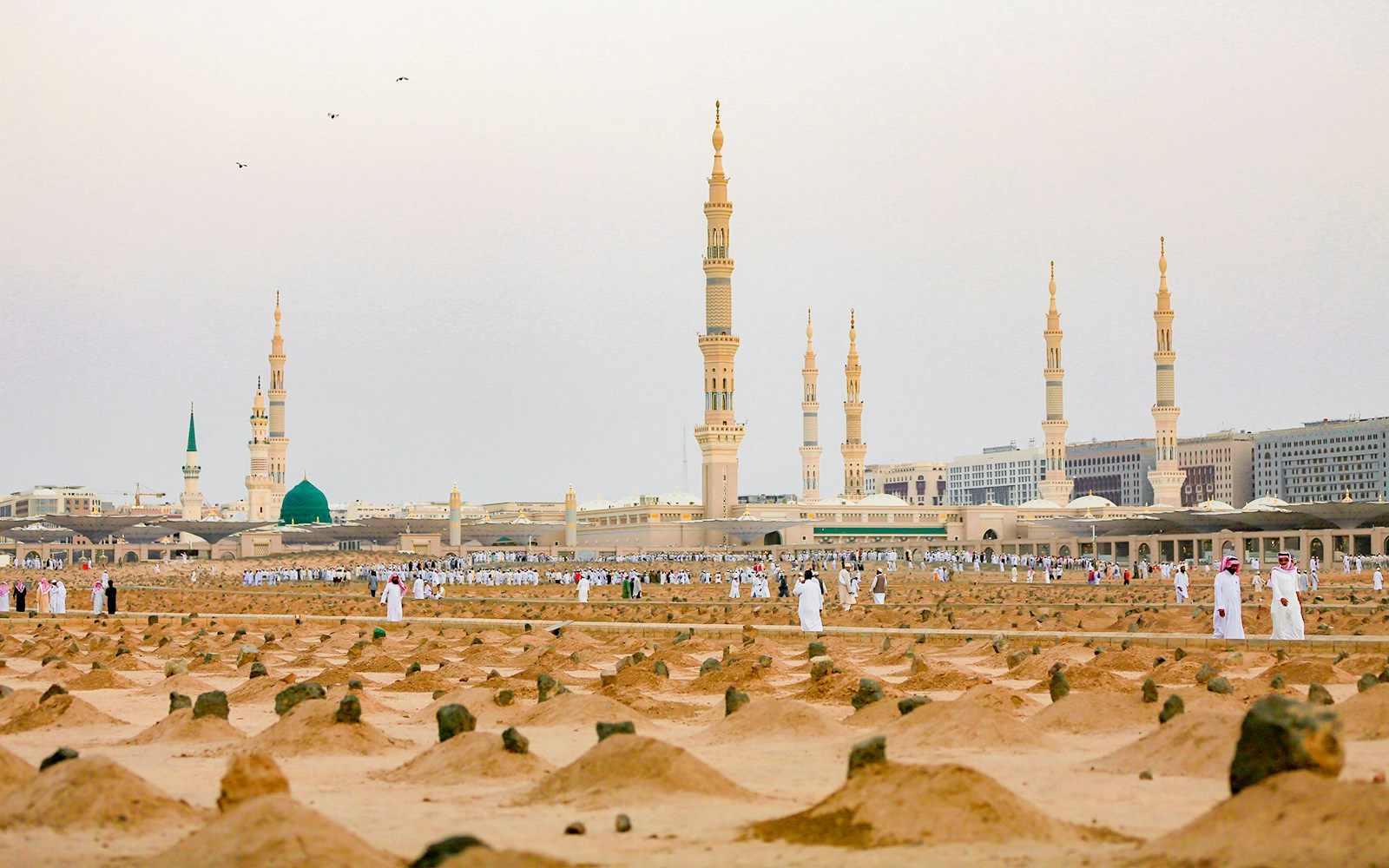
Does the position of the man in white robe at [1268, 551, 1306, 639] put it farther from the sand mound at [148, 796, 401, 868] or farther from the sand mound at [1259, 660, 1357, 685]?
the sand mound at [148, 796, 401, 868]

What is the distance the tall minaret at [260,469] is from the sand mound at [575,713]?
3436 inches

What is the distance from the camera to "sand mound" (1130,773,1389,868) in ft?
17.1

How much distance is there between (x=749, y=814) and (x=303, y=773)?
10.6 feet

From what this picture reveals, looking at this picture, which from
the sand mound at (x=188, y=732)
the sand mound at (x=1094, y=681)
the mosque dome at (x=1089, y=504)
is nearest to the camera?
the sand mound at (x=188, y=732)

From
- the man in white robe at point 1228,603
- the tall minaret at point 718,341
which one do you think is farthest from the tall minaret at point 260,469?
the man in white robe at point 1228,603

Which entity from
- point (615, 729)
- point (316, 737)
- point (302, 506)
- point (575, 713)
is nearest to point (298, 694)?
point (316, 737)

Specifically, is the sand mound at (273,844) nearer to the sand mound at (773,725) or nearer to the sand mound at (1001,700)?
the sand mound at (773,725)

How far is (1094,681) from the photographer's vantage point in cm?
1402

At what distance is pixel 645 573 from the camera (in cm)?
5281

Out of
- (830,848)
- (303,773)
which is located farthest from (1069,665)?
(830,848)

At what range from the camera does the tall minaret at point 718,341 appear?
78812mm

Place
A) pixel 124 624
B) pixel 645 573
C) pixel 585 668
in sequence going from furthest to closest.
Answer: pixel 645 573 → pixel 124 624 → pixel 585 668

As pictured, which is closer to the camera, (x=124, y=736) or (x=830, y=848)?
(x=830, y=848)

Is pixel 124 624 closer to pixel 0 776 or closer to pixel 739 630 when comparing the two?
pixel 739 630
